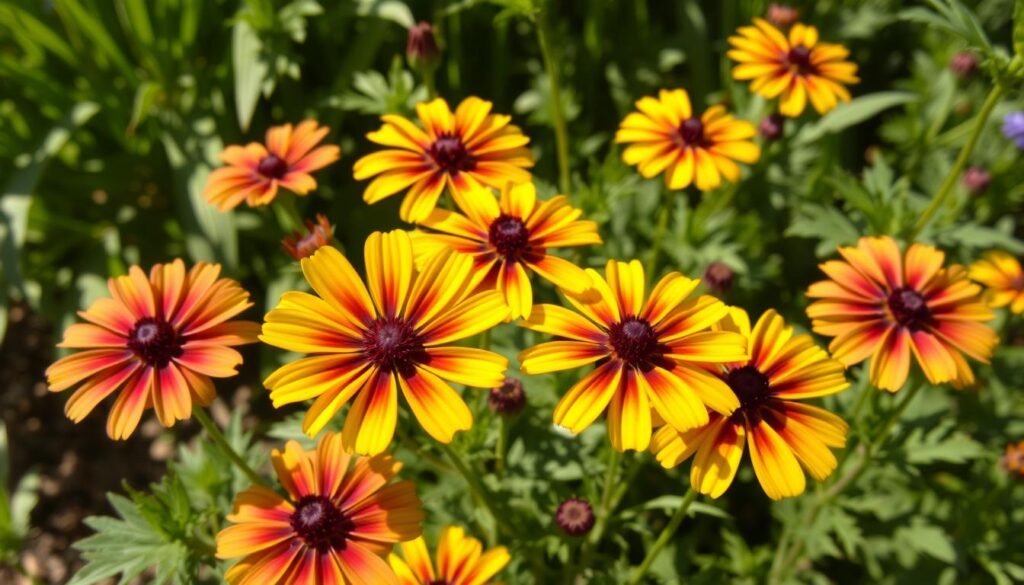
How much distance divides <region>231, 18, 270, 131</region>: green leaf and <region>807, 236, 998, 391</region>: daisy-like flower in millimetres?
1706

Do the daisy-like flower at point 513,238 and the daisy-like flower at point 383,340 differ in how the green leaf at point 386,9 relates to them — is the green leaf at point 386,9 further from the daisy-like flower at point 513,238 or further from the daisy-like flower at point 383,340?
the daisy-like flower at point 383,340

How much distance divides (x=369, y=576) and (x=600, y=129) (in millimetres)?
2359

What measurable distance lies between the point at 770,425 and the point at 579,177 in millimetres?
1227

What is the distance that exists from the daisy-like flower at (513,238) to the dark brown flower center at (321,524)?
45 cm

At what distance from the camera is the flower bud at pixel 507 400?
1.59 m

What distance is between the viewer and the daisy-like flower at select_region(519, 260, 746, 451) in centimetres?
121

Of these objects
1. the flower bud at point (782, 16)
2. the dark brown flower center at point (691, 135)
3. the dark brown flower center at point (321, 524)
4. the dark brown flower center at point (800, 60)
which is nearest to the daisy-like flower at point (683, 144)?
the dark brown flower center at point (691, 135)

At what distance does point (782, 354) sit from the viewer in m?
1.35

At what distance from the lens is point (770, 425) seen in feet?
4.26

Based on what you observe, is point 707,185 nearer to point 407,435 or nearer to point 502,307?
point 502,307

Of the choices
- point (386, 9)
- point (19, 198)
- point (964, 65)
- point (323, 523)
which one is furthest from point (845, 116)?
point (19, 198)

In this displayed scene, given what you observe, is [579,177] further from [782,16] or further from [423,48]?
[782,16]

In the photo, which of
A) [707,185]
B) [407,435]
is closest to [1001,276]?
[707,185]

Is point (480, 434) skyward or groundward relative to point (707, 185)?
groundward
